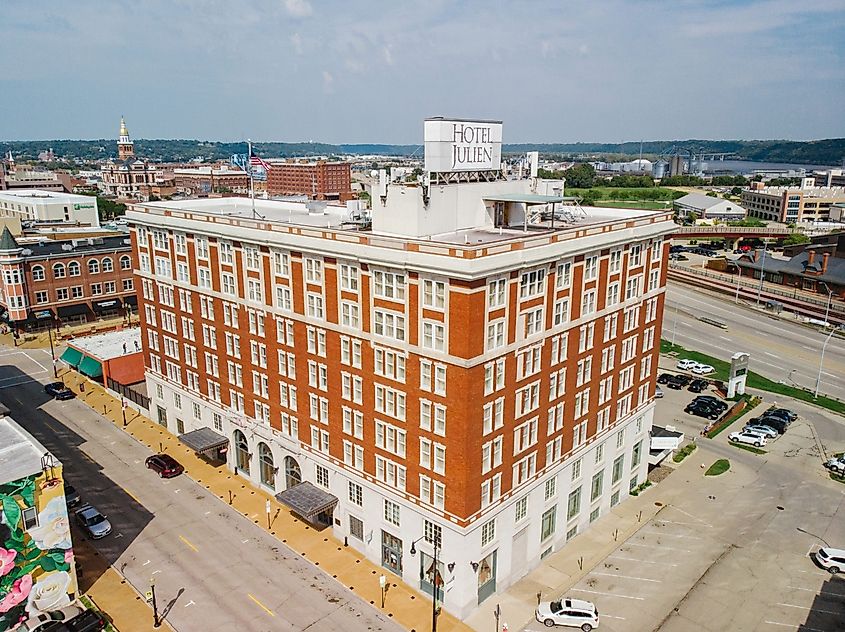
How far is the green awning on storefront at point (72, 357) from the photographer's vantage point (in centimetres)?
8784

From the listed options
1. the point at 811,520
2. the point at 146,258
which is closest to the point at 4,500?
the point at 146,258

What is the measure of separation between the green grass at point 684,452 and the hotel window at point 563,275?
3152 centimetres

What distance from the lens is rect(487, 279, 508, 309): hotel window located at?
39906 millimetres

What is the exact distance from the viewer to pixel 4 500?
133 ft

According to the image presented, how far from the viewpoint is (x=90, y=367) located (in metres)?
84.4

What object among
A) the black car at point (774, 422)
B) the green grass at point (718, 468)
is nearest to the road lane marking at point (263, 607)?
the green grass at point (718, 468)

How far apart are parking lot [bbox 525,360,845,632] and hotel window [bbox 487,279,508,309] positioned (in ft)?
73.0

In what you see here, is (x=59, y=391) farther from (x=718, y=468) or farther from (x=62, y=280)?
(x=718, y=468)

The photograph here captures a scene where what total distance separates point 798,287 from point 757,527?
101m

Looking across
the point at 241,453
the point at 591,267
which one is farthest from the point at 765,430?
the point at 241,453

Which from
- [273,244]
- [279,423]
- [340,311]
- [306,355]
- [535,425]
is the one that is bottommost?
[279,423]

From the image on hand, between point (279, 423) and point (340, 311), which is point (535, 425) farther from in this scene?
point (279, 423)

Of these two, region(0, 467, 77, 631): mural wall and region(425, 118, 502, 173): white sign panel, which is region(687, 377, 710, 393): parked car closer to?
region(425, 118, 502, 173): white sign panel

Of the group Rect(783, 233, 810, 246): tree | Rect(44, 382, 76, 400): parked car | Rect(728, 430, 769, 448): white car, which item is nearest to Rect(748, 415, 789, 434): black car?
Rect(728, 430, 769, 448): white car
